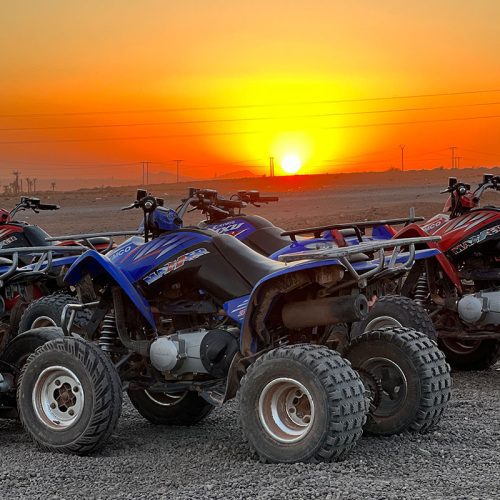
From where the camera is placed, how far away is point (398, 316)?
9.37m

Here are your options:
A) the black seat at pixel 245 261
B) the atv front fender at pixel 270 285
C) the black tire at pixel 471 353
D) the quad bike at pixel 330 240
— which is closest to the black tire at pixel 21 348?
the quad bike at pixel 330 240

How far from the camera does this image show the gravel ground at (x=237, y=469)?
18.0ft

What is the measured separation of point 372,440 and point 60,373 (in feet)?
6.74

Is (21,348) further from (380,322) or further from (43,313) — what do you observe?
(380,322)

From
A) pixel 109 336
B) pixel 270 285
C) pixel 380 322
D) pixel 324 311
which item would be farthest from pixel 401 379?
pixel 380 322

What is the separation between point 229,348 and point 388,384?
1058 millimetres

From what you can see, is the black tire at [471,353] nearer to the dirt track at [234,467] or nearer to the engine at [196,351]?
the dirt track at [234,467]

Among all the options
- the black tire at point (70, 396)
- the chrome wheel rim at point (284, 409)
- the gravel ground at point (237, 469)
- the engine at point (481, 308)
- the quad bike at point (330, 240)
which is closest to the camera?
the gravel ground at point (237, 469)

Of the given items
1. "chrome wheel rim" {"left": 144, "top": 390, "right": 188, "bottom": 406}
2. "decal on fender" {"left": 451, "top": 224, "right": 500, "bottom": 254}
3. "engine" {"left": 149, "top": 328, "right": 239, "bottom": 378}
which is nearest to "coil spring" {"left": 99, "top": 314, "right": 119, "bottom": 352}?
"engine" {"left": 149, "top": 328, "right": 239, "bottom": 378}

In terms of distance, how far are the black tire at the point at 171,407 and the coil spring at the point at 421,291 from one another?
329cm

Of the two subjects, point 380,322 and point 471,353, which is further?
point 471,353

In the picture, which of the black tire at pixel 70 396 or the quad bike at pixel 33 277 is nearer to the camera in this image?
the black tire at pixel 70 396

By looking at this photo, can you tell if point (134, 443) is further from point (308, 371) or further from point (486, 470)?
point (486, 470)

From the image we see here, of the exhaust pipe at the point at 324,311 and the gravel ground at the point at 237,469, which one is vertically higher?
the exhaust pipe at the point at 324,311
